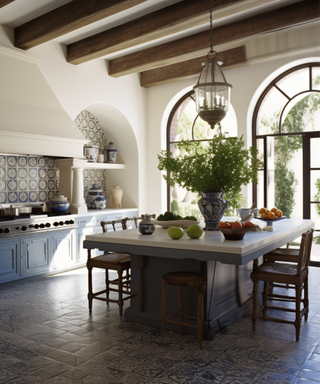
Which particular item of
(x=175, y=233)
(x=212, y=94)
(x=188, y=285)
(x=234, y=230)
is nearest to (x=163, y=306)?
(x=188, y=285)

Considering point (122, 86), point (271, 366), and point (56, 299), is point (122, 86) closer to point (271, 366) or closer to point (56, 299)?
point (56, 299)

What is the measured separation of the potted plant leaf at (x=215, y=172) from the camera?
373 cm

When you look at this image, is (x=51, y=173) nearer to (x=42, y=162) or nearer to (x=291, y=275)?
(x=42, y=162)

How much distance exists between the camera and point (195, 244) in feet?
9.74

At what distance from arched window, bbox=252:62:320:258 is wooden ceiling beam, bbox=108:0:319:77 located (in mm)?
1180

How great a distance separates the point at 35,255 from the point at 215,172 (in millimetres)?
2966

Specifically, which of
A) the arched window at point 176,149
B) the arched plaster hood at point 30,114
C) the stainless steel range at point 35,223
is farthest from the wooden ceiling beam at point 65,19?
the arched window at point 176,149

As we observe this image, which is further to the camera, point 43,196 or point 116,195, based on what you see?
point 116,195

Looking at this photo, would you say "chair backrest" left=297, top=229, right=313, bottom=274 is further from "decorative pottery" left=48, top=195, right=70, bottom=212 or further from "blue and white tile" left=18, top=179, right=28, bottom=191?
"blue and white tile" left=18, top=179, right=28, bottom=191

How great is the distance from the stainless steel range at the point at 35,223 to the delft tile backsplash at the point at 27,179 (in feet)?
1.79

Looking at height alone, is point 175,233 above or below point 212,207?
below

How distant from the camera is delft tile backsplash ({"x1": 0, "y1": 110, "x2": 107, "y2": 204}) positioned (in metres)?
5.78

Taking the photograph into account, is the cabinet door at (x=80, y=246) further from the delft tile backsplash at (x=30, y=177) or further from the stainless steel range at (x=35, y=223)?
the delft tile backsplash at (x=30, y=177)

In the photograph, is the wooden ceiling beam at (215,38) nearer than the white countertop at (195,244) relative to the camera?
No
